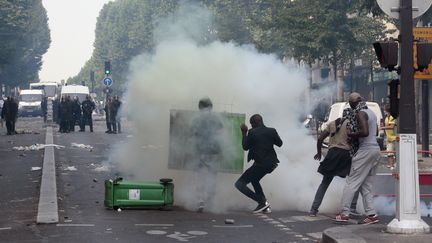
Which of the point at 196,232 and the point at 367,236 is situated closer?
the point at 367,236

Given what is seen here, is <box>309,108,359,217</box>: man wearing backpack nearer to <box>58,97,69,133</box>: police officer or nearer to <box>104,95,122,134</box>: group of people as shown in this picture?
<box>104,95,122,134</box>: group of people

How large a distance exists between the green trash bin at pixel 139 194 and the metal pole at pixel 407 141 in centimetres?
395

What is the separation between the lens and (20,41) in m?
63.5

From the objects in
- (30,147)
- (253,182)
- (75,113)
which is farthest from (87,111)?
(253,182)

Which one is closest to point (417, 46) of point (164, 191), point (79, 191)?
point (164, 191)

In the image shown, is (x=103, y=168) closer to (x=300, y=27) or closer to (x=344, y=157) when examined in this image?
(x=344, y=157)

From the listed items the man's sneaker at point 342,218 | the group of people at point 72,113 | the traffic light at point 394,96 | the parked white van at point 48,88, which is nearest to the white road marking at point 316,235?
the man's sneaker at point 342,218

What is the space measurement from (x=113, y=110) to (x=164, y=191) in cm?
2521

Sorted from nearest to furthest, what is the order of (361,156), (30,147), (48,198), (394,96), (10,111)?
(394,96), (361,156), (48,198), (30,147), (10,111)

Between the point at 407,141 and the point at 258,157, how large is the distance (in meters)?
3.14

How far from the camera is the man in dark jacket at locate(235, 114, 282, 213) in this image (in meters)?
12.5

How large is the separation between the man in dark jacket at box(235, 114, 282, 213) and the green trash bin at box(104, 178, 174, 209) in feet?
3.47

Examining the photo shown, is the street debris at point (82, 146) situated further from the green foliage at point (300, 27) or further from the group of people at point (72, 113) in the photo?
the group of people at point (72, 113)

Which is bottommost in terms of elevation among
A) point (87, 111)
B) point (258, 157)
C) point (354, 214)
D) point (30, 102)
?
point (354, 214)
